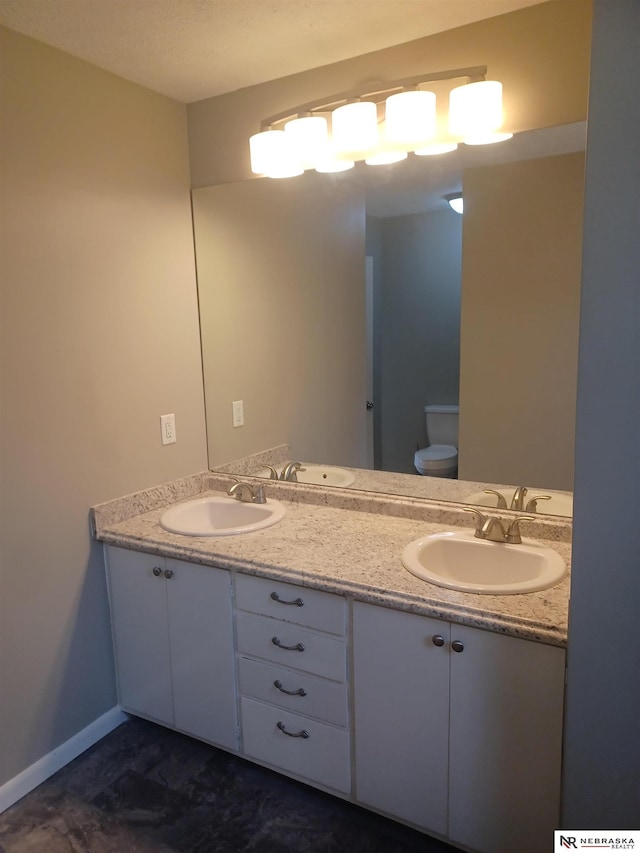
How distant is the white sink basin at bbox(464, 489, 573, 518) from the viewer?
1869 mm

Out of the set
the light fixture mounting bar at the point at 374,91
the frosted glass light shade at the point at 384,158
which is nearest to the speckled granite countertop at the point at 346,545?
the frosted glass light shade at the point at 384,158

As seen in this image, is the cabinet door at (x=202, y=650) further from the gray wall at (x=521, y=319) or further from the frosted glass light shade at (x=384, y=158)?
the frosted glass light shade at (x=384, y=158)

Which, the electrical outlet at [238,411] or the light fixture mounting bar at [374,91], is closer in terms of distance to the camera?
the light fixture mounting bar at [374,91]

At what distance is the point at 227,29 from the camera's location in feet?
5.76

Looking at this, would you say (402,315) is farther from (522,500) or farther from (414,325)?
(522,500)


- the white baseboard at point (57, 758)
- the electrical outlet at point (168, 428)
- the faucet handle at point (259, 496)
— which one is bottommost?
the white baseboard at point (57, 758)

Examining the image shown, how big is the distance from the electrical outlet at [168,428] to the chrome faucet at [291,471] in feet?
1.53

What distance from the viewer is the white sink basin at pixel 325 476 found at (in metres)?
2.29

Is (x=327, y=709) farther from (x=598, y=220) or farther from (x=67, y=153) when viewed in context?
(x=67, y=153)

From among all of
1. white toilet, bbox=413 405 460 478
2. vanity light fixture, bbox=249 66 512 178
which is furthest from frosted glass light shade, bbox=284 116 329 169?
white toilet, bbox=413 405 460 478

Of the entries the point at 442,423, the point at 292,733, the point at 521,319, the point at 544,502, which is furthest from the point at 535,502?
the point at 292,733

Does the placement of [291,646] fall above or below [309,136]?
below

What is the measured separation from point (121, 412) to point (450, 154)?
143 centimetres

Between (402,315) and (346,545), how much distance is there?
83 cm
